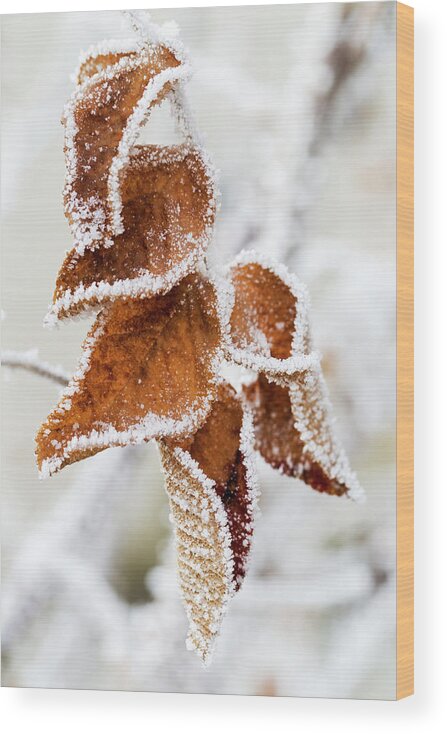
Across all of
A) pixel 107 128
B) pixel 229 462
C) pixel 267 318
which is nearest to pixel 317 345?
pixel 267 318

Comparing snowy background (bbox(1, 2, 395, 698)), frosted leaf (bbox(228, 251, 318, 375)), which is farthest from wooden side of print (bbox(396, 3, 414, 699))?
frosted leaf (bbox(228, 251, 318, 375))

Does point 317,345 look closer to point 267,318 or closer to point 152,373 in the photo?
point 267,318

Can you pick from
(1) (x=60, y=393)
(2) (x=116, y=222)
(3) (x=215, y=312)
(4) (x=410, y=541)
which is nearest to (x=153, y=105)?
(2) (x=116, y=222)

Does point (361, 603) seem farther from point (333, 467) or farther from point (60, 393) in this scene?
point (60, 393)

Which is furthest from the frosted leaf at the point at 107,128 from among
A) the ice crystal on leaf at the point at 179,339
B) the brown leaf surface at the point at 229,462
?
the brown leaf surface at the point at 229,462

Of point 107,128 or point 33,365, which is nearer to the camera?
point 107,128

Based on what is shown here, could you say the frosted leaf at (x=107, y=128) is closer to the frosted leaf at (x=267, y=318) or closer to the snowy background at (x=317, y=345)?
the snowy background at (x=317, y=345)
